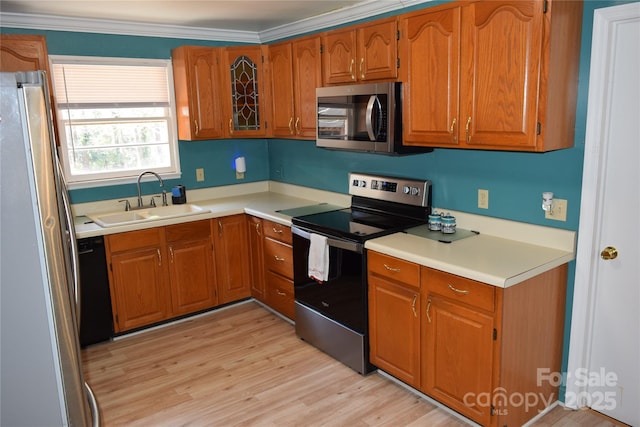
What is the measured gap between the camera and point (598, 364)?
2594mm

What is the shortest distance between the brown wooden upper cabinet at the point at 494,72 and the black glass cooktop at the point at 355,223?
0.61 m

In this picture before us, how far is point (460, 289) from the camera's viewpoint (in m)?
2.40

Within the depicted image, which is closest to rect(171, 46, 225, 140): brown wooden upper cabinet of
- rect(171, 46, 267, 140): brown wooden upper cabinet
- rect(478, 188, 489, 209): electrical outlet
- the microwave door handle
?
rect(171, 46, 267, 140): brown wooden upper cabinet

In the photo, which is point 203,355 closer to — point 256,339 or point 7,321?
point 256,339

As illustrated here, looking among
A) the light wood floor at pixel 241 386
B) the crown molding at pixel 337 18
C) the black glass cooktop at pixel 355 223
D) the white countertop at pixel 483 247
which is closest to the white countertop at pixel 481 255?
the white countertop at pixel 483 247

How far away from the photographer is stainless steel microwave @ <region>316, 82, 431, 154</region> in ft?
9.62

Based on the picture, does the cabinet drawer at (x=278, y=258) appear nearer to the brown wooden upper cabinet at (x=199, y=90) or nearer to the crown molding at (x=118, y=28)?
the brown wooden upper cabinet at (x=199, y=90)

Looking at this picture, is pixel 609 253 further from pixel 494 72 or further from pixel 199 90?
pixel 199 90

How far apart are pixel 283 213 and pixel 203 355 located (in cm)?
116

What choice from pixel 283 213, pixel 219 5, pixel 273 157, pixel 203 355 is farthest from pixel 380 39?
pixel 203 355

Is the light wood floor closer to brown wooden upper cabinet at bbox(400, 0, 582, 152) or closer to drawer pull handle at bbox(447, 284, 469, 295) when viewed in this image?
drawer pull handle at bbox(447, 284, 469, 295)

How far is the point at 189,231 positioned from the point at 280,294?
33.6 inches

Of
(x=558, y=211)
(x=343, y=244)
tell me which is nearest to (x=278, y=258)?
(x=343, y=244)

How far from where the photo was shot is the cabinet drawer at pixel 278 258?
3.66 metres
